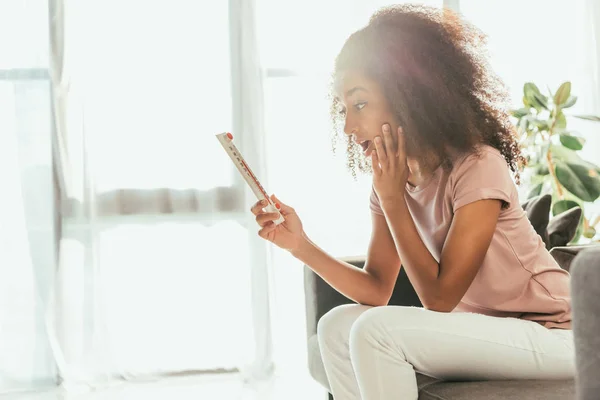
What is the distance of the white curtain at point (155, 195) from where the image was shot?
2.87 meters

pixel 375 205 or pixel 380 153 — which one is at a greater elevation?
pixel 380 153

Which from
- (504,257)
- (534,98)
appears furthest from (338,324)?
(534,98)

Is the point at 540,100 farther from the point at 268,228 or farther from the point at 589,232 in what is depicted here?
the point at 268,228

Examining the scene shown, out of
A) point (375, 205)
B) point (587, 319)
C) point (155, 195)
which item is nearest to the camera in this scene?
point (587, 319)

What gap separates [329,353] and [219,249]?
1.64 m

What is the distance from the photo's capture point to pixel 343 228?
3.05 m

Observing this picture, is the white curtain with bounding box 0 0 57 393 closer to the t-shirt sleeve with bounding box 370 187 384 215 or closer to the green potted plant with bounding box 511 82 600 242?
the t-shirt sleeve with bounding box 370 187 384 215

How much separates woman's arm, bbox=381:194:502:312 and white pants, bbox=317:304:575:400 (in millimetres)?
92

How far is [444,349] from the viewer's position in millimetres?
1165

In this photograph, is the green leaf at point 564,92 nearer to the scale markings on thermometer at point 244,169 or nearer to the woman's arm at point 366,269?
the woman's arm at point 366,269

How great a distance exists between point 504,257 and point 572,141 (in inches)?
65.6

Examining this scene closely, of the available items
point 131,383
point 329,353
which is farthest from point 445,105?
point 131,383

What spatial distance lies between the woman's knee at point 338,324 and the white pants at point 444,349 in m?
0.19

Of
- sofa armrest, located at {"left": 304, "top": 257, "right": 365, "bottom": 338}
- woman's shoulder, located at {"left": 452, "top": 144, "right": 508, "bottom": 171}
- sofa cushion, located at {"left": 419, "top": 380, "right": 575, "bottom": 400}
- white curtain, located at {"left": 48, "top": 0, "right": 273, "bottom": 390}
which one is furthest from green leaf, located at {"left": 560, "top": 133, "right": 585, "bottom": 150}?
sofa cushion, located at {"left": 419, "top": 380, "right": 575, "bottom": 400}
